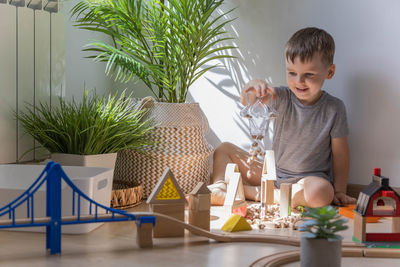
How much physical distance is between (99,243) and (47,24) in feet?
3.07

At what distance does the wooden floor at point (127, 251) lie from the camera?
1149 mm

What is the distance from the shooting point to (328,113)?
189 cm

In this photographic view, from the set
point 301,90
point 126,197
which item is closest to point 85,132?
point 126,197

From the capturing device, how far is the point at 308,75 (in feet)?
5.96

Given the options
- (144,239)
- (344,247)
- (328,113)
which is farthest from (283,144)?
(144,239)

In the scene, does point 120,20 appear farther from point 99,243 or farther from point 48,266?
point 48,266

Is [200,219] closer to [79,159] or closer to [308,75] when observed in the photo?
[79,159]

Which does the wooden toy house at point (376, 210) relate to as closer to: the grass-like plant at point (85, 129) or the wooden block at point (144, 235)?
the wooden block at point (144, 235)

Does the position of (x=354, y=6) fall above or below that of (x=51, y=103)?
above

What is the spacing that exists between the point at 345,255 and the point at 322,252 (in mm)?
283

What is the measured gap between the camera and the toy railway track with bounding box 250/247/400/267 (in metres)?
1.14

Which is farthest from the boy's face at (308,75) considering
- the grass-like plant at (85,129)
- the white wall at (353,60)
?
the grass-like plant at (85,129)

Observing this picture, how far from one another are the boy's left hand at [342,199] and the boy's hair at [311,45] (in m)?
0.47

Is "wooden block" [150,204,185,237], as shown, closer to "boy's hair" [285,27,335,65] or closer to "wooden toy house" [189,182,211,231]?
"wooden toy house" [189,182,211,231]
